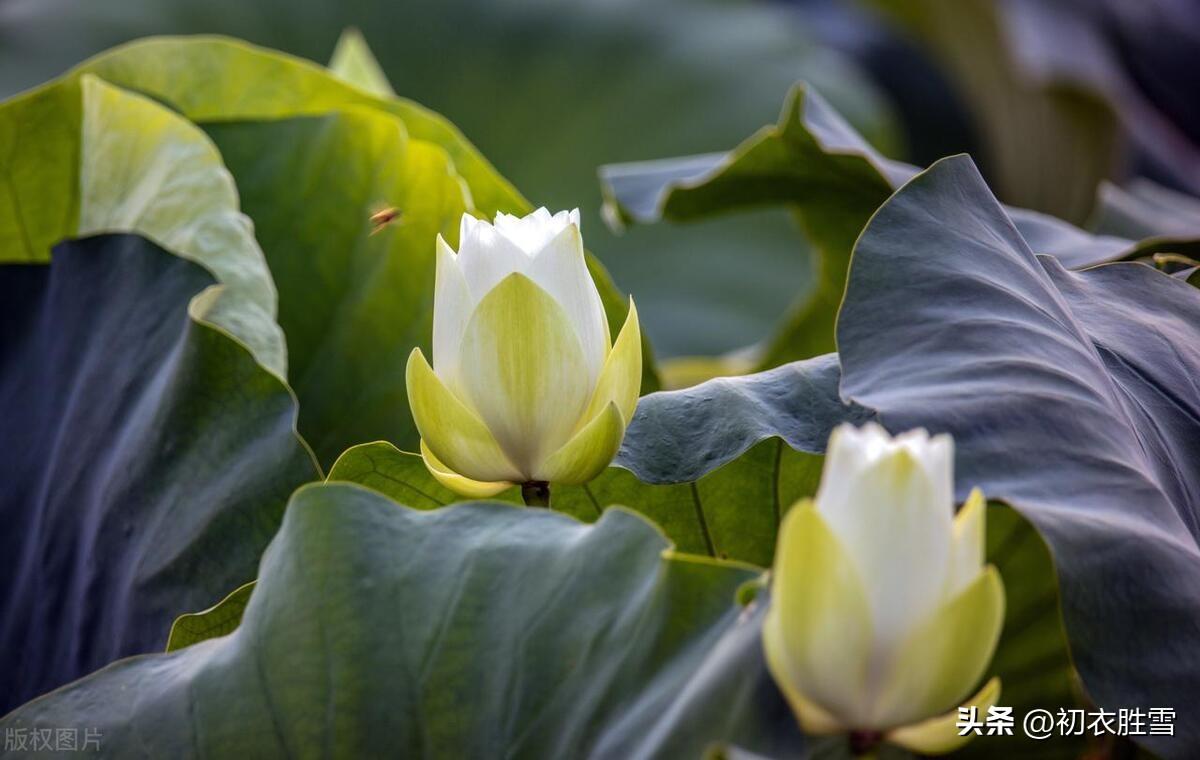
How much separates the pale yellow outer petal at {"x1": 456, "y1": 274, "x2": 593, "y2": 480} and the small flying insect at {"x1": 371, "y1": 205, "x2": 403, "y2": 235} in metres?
0.25

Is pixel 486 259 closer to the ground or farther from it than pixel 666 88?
farther from it

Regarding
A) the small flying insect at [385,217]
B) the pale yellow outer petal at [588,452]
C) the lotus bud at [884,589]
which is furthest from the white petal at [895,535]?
the small flying insect at [385,217]

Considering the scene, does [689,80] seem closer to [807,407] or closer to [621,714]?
[807,407]

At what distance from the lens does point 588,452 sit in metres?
0.41

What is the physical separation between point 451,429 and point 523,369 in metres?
0.03

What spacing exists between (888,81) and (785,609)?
8.43 feet

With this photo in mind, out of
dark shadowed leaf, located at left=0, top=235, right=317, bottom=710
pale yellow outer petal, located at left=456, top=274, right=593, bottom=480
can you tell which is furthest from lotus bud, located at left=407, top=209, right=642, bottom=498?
dark shadowed leaf, located at left=0, top=235, right=317, bottom=710

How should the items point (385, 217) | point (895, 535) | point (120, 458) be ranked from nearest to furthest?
point (895, 535), point (120, 458), point (385, 217)

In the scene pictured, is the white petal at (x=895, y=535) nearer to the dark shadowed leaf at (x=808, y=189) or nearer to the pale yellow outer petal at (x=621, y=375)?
the pale yellow outer petal at (x=621, y=375)

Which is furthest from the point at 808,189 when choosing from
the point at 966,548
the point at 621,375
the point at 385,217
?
the point at 966,548

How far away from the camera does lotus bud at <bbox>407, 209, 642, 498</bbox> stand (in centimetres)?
40

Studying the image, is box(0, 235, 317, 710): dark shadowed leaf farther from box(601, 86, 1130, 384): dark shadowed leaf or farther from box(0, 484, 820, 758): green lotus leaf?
box(601, 86, 1130, 384): dark shadowed leaf

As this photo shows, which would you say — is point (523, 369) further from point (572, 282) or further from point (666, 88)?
point (666, 88)

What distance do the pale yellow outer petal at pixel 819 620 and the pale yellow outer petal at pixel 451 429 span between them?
0.15 metres
